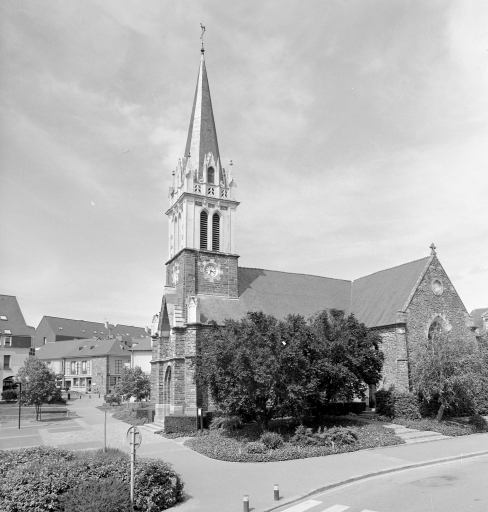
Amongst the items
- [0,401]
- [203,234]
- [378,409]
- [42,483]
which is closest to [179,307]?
[203,234]

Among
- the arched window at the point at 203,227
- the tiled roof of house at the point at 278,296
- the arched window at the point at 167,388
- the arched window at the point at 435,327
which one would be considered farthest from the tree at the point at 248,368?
the arched window at the point at 435,327

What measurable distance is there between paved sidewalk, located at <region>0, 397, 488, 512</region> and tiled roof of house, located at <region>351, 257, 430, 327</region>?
9.86 m

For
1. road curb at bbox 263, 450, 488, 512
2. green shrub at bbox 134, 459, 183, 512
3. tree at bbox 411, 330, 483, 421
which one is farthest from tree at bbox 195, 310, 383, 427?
green shrub at bbox 134, 459, 183, 512

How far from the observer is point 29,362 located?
1662 inches

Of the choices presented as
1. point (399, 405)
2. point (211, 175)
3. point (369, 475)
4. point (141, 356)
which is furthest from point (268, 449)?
point (141, 356)

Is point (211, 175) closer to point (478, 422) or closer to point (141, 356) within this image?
point (478, 422)

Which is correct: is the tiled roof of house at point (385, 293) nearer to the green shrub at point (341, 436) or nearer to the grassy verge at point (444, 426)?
the grassy verge at point (444, 426)

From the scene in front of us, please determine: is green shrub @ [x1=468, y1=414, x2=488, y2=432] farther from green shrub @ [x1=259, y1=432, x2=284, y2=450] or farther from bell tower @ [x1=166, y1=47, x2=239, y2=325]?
bell tower @ [x1=166, y1=47, x2=239, y2=325]

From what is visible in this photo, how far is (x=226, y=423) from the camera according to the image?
28219 millimetres

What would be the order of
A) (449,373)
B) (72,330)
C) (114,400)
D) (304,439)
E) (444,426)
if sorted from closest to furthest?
(304,439)
(444,426)
(449,373)
(114,400)
(72,330)

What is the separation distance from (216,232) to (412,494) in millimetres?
25684

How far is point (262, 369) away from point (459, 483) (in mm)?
9584

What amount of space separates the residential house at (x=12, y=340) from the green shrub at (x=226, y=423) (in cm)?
3316

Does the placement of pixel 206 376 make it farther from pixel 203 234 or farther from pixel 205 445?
pixel 203 234
